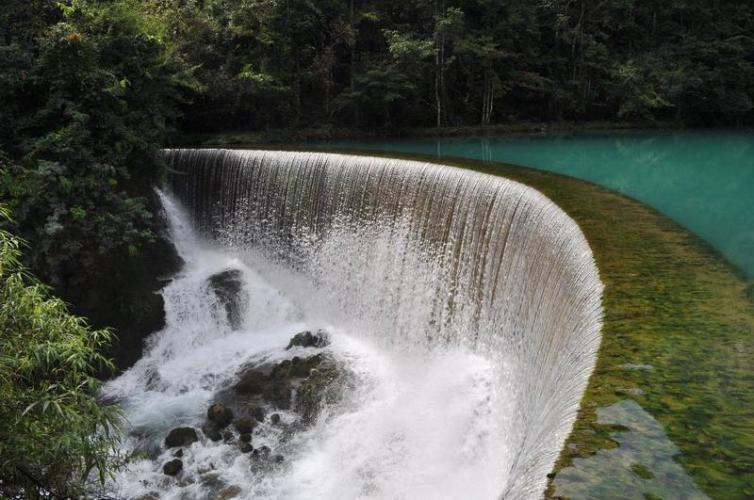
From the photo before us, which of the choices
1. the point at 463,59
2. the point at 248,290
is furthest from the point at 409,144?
the point at 248,290

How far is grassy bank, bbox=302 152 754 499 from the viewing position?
8.03 feet

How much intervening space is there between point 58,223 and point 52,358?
4.96 m

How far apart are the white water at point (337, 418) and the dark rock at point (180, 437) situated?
11 cm

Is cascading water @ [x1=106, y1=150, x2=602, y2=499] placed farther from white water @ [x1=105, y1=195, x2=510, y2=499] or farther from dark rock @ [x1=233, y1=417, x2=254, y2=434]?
dark rock @ [x1=233, y1=417, x2=254, y2=434]

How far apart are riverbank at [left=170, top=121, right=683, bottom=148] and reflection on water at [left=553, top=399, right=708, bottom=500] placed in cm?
1409

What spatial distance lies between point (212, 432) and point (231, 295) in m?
3.34

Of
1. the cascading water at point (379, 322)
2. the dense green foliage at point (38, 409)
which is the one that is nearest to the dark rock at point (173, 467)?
the cascading water at point (379, 322)

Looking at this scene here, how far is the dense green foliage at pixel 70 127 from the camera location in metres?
8.01

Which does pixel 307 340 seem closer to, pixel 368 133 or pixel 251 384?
pixel 251 384

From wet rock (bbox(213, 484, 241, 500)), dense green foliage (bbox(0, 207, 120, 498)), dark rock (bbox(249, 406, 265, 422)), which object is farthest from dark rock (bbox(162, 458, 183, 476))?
dense green foliage (bbox(0, 207, 120, 498))

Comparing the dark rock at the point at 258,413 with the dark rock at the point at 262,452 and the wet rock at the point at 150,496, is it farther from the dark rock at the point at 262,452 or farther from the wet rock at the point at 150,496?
the wet rock at the point at 150,496

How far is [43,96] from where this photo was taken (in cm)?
883

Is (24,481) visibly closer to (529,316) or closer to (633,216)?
(529,316)

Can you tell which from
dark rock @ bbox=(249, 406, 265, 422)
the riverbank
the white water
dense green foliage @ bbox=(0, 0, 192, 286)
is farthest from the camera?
the riverbank
